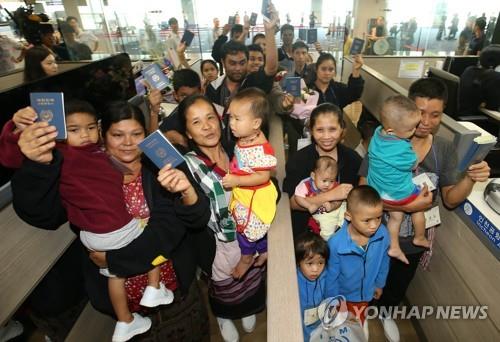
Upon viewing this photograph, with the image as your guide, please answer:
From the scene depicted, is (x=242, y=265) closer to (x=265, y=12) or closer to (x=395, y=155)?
(x=395, y=155)

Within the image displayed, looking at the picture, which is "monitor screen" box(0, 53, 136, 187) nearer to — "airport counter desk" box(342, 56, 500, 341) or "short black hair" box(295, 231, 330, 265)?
"short black hair" box(295, 231, 330, 265)

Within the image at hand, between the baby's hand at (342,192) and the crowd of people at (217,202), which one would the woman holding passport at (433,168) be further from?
the baby's hand at (342,192)

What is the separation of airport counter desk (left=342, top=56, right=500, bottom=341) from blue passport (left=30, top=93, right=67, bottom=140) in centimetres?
188

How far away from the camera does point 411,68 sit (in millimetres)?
4965

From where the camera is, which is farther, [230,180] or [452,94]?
[452,94]

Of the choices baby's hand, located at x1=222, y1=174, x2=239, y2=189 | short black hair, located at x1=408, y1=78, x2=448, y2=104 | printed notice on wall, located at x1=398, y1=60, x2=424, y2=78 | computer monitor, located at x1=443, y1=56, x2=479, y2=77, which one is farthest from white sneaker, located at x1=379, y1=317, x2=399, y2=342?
printed notice on wall, located at x1=398, y1=60, x2=424, y2=78

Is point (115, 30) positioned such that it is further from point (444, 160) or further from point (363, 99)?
point (444, 160)

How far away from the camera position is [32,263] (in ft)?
4.53

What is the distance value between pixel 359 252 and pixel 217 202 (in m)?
0.83

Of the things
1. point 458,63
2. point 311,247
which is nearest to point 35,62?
point 311,247

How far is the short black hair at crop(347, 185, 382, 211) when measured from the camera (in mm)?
1566

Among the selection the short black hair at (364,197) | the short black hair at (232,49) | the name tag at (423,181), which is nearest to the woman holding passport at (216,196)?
the short black hair at (364,197)

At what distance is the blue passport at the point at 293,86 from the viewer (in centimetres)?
230

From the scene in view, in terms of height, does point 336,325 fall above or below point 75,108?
below
